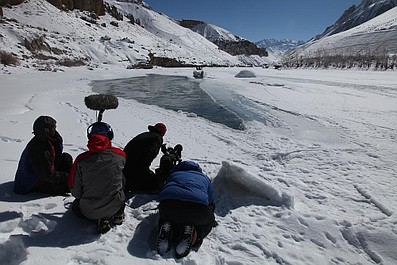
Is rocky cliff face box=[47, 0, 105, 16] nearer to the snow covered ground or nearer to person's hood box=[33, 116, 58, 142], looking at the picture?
the snow covered ground

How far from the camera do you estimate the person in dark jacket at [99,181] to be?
2469mm

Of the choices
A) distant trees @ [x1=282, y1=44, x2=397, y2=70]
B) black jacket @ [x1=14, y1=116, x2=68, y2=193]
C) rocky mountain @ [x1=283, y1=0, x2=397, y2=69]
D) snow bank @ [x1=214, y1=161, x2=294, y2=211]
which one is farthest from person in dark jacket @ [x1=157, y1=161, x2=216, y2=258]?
rocky mountain @ [x1=283, y1=0, x2=397, y2=69]

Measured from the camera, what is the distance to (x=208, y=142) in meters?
5.69

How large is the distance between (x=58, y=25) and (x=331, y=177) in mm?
43095

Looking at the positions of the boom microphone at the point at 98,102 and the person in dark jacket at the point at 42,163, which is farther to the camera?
the boom microphone at the point at 98,102

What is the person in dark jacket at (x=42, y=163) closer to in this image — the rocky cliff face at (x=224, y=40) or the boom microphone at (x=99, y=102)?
the boom microphone at (x=99, y=102)

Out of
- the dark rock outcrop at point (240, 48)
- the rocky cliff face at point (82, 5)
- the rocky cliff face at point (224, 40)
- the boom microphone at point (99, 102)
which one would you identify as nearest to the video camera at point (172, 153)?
the boom microphone at point (99, 102)

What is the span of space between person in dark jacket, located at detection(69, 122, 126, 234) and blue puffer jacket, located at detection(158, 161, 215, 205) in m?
0.46

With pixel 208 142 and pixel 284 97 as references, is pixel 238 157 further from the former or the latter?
pixel 284 97

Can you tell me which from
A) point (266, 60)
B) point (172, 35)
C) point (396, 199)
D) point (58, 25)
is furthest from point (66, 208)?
point (266, 60)

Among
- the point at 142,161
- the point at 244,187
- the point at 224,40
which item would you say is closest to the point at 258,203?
the point at 244,187

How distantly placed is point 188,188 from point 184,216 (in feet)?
0.85

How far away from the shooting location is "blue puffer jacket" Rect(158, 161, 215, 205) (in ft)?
8.22

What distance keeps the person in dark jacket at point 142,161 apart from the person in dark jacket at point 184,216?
0.79 m
